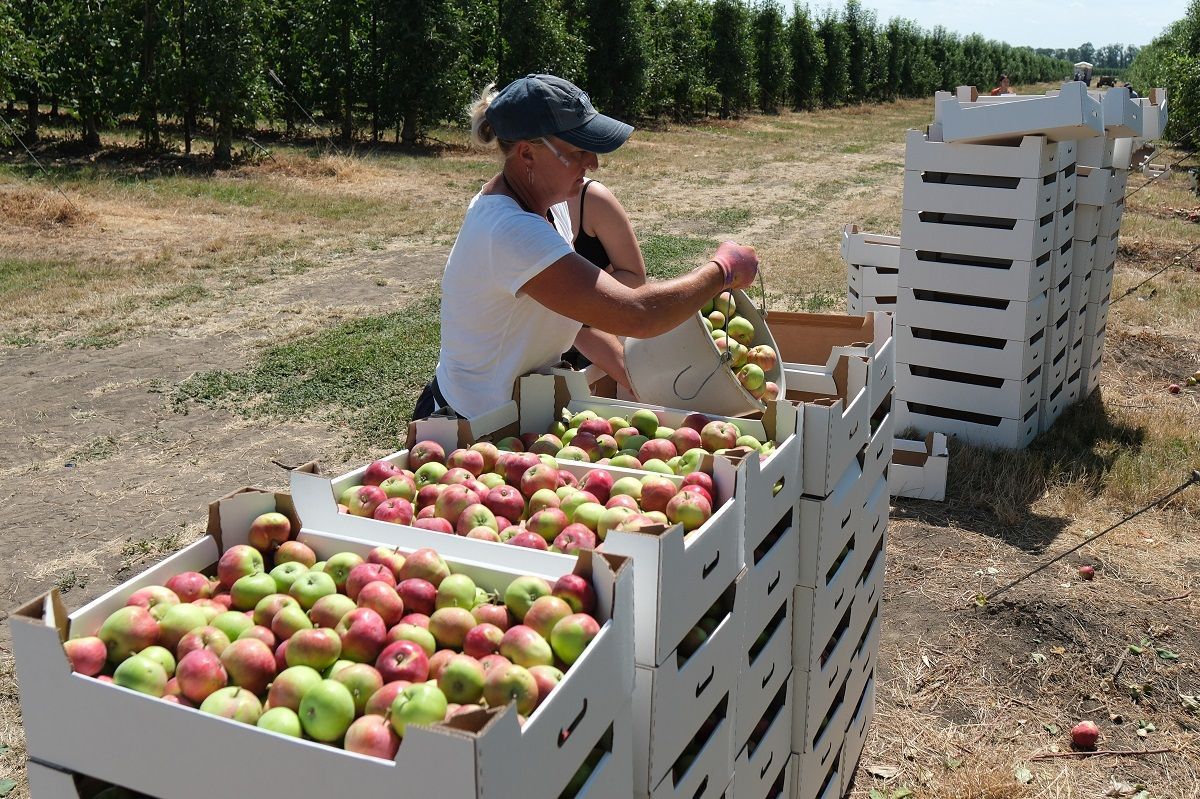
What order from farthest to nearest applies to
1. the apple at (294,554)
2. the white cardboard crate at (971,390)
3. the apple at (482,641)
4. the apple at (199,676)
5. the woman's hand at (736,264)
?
the white cardboard crate at (971,390)
the woman's hand at (736,264)
the apple at (294,554)
the apple at (482,641)
the apple at (199,676)

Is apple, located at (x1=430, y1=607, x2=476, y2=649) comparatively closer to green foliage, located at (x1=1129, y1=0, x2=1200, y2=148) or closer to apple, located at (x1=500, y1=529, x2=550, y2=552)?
apple, located at (x1=500, y1=529, x2=550, y2=552)

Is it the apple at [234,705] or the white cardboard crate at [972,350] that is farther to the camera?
the white cardboard crate at [972,350]

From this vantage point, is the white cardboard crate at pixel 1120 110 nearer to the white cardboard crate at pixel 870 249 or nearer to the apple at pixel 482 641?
the white cardboard crate at pixel 870 249

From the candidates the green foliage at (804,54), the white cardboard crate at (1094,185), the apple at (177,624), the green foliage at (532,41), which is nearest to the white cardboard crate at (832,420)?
the apple at (177,624)

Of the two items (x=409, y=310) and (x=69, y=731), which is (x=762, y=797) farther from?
(x=409, y=310)

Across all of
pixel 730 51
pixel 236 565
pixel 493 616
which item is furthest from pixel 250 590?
pixel 730 51

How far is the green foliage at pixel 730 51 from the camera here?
34500 mm

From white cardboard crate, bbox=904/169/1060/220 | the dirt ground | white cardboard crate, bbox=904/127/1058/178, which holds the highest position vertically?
white cardboard crate, bbox=904/127/1058/178

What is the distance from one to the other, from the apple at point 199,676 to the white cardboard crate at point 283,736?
0.08 metres

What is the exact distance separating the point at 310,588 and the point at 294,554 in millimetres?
139

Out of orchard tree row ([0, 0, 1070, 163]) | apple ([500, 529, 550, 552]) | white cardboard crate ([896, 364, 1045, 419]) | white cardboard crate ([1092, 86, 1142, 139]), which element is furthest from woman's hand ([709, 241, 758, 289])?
orchard tree row ([0, 0, 1070, 163])

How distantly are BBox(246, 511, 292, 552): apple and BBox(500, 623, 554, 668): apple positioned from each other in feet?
1.81

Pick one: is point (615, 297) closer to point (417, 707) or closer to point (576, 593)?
point (576, 593)

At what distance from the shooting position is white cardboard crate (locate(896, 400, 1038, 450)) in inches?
227
